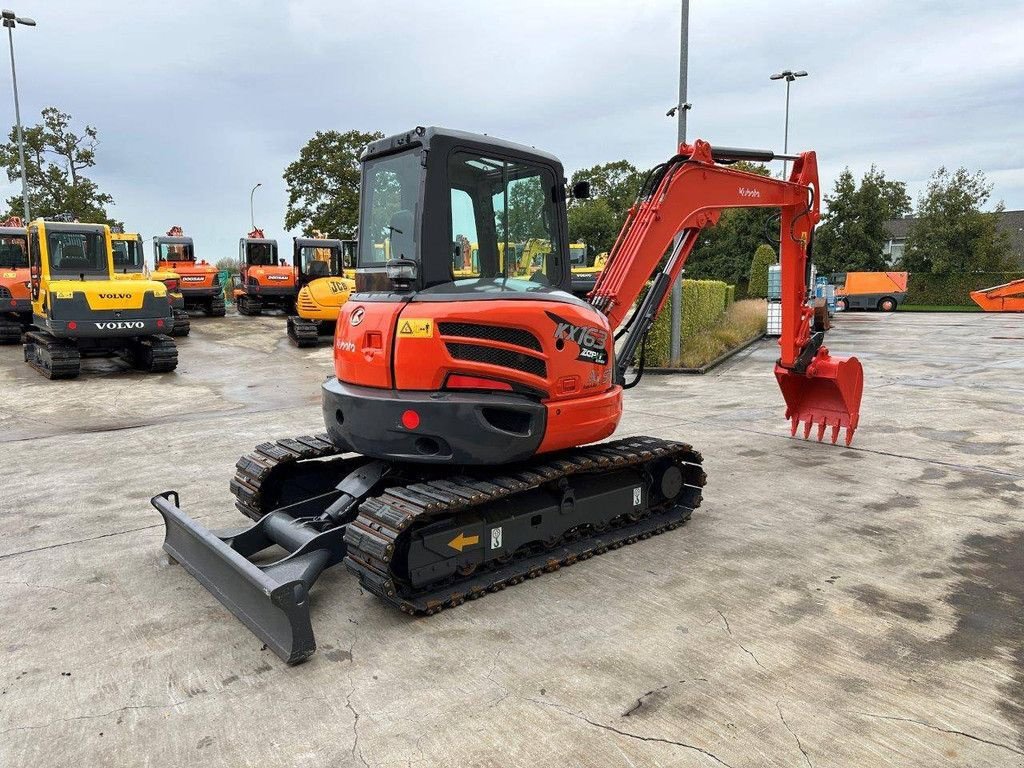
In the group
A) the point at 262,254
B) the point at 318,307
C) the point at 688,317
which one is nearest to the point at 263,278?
the point at 262,254

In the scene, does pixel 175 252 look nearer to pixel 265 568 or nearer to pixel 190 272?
pixel 190 272

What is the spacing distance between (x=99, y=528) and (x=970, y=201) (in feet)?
→ 149

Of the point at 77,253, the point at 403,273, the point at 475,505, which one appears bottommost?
the point at 475,505

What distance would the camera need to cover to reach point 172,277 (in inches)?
932

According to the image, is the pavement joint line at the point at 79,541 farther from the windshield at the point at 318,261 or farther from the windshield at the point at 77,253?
the windshield at the point at 318,261

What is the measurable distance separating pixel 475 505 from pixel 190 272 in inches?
963

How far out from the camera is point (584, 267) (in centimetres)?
2038

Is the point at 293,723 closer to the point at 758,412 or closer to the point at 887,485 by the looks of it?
the point at 887,485

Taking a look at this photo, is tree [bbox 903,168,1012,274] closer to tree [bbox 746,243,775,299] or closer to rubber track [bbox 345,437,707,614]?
tree [bbox 746,243,775,299]

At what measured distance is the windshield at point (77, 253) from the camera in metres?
14.0

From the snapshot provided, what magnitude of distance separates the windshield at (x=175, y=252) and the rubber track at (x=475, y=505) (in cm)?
2610

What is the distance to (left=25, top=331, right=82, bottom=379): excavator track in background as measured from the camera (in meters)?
13.6

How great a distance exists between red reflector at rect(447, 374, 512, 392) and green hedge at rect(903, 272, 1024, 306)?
4139 centimetres

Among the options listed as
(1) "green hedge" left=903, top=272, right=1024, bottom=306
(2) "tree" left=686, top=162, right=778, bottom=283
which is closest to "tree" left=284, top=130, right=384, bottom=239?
(2) "tree" left=686, top=162, right=778, bottom=283
